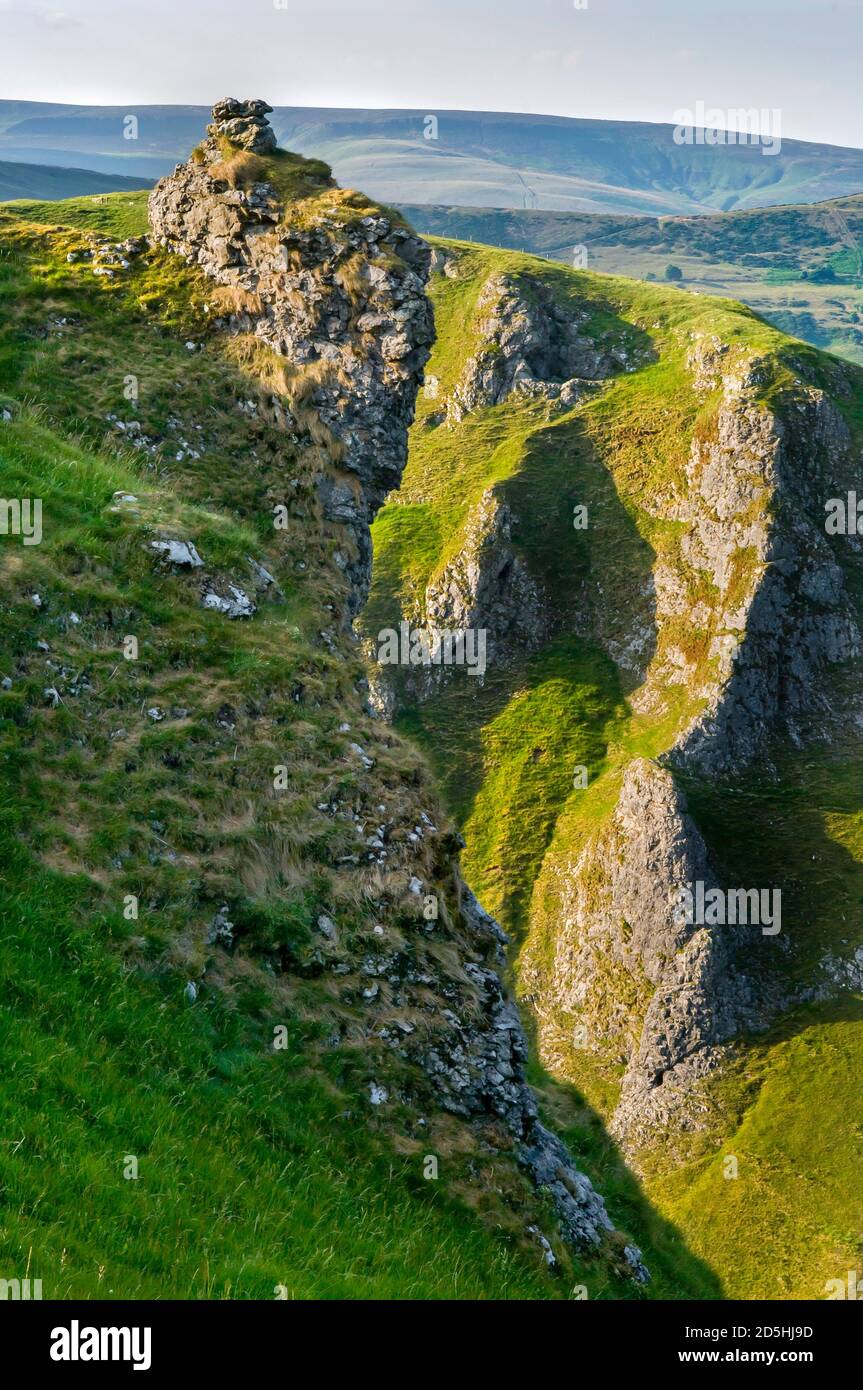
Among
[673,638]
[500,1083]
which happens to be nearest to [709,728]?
[673,638]

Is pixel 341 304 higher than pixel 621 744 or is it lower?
higher

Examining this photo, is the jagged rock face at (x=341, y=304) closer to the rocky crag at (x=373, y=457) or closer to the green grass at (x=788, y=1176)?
the rocky crag at (x=373, y=457)

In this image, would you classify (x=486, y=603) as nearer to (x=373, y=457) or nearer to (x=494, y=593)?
(x=494, y=593)

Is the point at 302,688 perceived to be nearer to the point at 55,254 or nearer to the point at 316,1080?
the point at 316,1080

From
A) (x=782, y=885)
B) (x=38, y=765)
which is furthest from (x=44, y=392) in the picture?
(x=782, y=885)

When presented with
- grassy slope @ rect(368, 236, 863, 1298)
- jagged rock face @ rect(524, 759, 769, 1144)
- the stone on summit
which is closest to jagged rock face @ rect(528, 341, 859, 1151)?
jagged rock face @ rect(524, 759, 769, 1144)

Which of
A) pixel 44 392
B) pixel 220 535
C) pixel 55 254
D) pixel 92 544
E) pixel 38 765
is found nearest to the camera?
pixel 38 765
